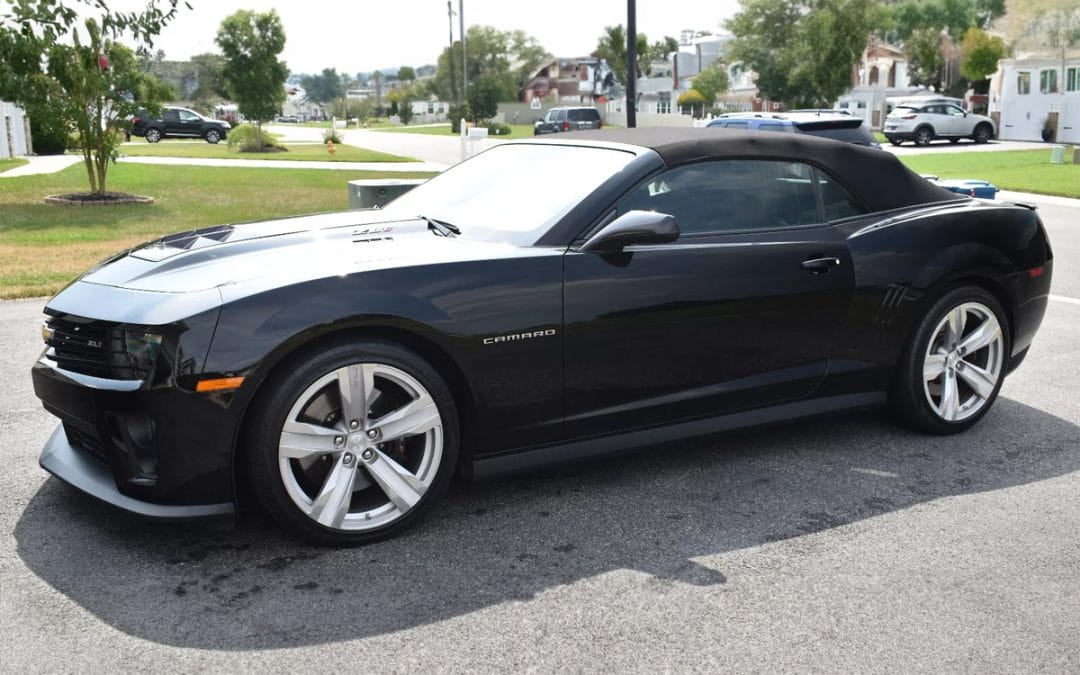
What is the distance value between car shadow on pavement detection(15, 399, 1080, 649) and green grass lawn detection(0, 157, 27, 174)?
23297 mm

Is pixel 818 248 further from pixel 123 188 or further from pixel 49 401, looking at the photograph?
pixel 123 188

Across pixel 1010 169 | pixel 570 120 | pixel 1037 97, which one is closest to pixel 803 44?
pixel 1037 97

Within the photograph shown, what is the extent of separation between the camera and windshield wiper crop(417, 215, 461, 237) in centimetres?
445

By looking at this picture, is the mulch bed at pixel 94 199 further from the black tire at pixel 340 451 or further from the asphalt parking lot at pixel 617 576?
the black tire at pixel 340 451

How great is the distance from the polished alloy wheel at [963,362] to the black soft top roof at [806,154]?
0.63 m

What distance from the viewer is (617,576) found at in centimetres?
366

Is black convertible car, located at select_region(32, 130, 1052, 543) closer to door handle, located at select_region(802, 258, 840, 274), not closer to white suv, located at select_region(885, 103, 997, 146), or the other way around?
door handle, located at select_region(802, 258, 840, 274)

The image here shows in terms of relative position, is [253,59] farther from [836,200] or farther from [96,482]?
[96,482]

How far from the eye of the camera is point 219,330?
3.56 meters

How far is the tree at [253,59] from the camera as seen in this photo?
35.6 metres

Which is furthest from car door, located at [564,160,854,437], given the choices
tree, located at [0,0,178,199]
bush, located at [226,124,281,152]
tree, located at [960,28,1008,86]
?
tree, located at [960,28,1008,86]

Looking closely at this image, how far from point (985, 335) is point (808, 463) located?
1.23 meters

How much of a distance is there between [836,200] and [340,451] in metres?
2.62

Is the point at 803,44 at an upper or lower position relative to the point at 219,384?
upper
